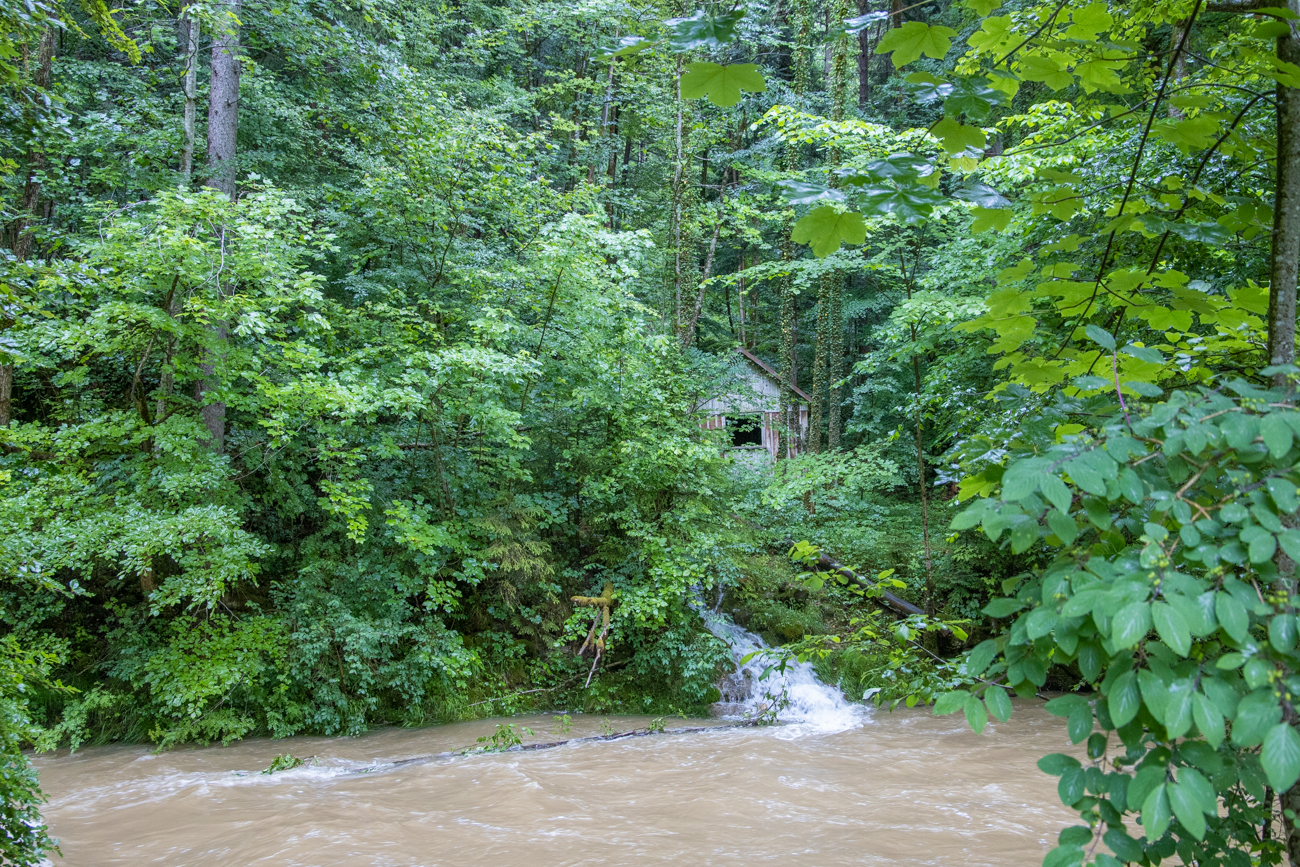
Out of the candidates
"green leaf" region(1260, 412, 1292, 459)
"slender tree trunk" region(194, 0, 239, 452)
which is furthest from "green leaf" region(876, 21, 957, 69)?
"slender tree trunk" region(194, 0, 239, 452)

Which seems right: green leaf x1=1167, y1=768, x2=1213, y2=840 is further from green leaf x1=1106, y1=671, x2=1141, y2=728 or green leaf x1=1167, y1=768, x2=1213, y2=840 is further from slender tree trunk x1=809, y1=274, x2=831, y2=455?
slender tree trunk x1=809, y1=274, x2=831, y2=455

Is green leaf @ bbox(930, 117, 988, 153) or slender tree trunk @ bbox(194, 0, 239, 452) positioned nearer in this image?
green leaf @ bbox(930, 117, 988, 153)

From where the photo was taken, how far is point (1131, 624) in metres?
→ 0.91

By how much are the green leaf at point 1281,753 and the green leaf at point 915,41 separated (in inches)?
47.5

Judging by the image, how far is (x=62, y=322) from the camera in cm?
531

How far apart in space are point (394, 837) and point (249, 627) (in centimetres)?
324

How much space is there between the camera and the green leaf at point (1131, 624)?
35.0 inches

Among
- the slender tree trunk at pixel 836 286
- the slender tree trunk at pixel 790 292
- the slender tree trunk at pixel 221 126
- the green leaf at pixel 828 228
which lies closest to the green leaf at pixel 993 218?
the green leaf at pixel 828 228

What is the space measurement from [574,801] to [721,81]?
5067mm

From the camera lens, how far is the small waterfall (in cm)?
763

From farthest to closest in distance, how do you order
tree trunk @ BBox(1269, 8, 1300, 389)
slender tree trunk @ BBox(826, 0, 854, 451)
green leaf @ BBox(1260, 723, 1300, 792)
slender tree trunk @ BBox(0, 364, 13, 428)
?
slender tree trunk @ BBox(826, 0, 854, 451)
slender tree trunk @ BBox(0, 364, 13, 428)
tree trunk @ BBox(1269, 8, 1300, 389)
green leaf @ BBox(1260, 723, 1300, 792)

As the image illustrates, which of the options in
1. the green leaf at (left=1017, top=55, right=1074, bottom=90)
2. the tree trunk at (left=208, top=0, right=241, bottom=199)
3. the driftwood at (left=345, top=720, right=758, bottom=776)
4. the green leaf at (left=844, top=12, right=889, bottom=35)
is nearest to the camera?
the green leaf at (left=844, top=12, right=889, bottom=35)

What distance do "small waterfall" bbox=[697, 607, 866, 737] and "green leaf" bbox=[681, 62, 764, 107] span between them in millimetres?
7009

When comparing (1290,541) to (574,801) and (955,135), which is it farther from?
(574,801)
